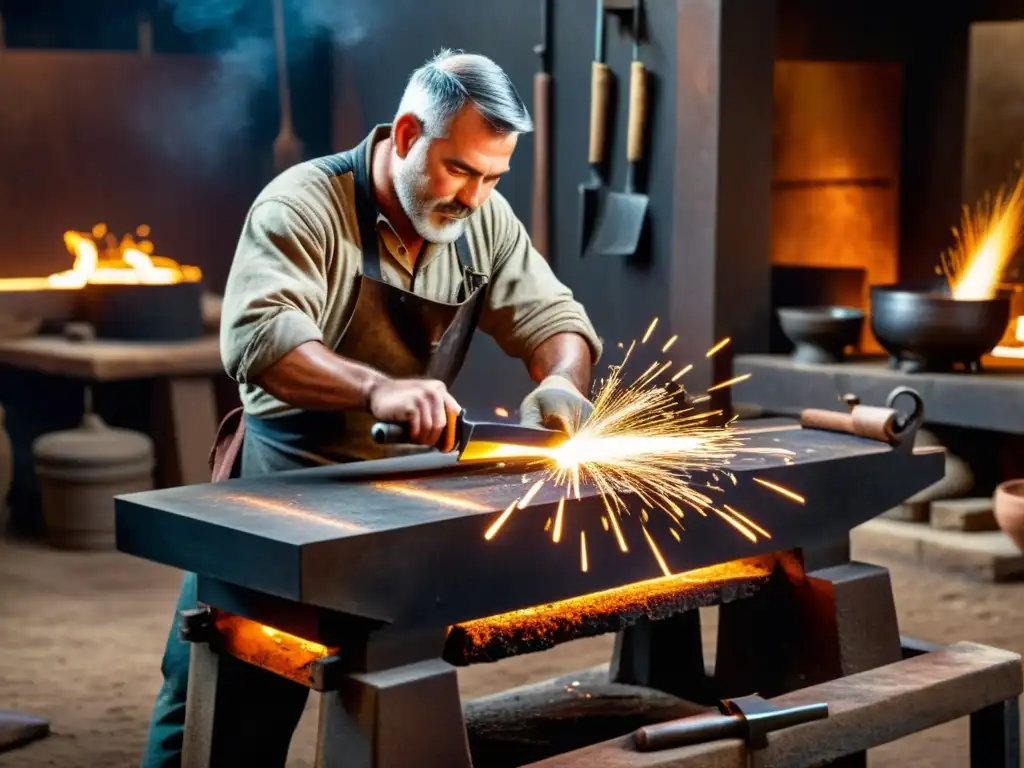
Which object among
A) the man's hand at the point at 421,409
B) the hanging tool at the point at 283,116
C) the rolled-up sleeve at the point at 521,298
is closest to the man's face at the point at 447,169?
the rolled-up sleeve at the point at 521,298

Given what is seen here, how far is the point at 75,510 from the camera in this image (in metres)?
6.70

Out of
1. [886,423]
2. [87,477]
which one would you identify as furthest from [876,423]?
[87,477]

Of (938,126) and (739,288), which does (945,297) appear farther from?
(938,126)

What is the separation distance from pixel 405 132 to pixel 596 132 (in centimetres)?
356

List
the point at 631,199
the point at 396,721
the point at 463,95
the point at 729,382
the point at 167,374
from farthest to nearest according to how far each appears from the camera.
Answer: the point at 167,374 → the point at 631,199 → the point at 729,382 → the point at 463,95 → the point at 396,721

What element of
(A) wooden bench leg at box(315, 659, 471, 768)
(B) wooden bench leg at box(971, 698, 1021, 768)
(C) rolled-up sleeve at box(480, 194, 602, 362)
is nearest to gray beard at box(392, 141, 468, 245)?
(C) rolled-up sleeve at box(480, 194, 602, 362)

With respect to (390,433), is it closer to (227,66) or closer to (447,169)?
(447,169)

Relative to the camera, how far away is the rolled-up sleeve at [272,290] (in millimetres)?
3010

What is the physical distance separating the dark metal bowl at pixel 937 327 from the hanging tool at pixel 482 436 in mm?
3389

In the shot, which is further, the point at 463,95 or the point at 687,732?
the point at 463,95

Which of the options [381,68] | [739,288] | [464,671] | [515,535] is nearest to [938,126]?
[739,288]

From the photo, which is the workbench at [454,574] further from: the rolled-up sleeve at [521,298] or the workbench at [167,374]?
the workbench at [167,374]

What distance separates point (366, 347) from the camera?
3445mm

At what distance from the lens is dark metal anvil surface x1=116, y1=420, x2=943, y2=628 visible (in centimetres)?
250
